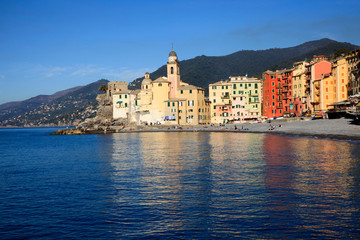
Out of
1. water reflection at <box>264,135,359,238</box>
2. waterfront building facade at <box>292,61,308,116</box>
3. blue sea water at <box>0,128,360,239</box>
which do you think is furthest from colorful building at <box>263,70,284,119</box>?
blue sea water at <box>0,128,360,239</box>

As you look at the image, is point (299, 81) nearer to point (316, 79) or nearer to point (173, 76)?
point (316, 79)

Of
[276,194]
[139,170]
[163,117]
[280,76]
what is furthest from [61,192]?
[280,76]

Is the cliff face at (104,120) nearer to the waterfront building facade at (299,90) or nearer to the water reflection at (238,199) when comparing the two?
the waterfront building facade at (299,90)

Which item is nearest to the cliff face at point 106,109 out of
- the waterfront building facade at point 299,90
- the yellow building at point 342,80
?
the waterfront building facade at point 299,90

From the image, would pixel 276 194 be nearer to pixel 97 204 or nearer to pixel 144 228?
pixel 144 228

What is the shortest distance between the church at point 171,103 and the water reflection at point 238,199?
270ft

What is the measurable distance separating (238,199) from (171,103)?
9772cm

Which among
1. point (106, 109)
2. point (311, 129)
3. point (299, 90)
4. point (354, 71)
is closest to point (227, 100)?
point (299, 90)

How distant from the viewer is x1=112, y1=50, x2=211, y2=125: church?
117 metres

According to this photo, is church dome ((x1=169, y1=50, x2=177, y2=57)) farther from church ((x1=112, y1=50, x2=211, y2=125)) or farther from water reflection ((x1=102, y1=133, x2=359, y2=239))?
water reflection ((x1=102, y1=133, x2=359, y2=239))

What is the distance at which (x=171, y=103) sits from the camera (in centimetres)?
11694

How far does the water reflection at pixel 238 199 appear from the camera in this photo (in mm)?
15062

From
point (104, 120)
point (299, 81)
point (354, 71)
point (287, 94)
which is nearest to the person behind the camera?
point (354, 71)

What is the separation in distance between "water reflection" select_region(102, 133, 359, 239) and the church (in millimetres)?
82273
